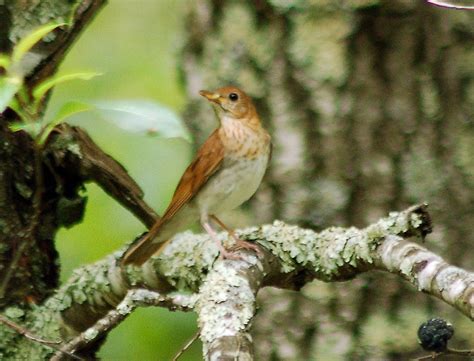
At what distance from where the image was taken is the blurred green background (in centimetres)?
375

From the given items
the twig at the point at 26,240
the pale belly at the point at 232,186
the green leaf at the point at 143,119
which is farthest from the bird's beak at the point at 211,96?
the green leaf at the point at 143,119

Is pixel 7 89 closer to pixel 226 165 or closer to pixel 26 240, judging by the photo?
pixel 26 240

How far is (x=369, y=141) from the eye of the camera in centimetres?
337

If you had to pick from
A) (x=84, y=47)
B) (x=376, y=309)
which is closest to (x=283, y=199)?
(x=376, y=309)

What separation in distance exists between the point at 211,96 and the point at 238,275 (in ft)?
4.38

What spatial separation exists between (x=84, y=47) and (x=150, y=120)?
10.6 ft

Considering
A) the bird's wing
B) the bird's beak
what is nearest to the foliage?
the bird's wing

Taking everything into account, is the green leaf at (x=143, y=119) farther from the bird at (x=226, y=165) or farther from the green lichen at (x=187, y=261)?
the bird at (x=226, y=165)

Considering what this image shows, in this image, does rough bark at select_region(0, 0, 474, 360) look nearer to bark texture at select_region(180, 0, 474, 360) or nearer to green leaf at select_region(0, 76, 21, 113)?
bark texture at select_region(180, 0, 474, 360)

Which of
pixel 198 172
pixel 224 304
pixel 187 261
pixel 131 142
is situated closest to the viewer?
pixel 224 304

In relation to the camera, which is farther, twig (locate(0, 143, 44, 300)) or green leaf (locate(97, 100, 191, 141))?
twig (locate(0, 143, 44, 300))

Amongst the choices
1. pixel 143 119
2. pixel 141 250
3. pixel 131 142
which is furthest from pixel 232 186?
pixel 131 142

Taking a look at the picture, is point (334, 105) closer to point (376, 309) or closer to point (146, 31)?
point (376, 309)

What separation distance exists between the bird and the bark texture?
0.17 m
